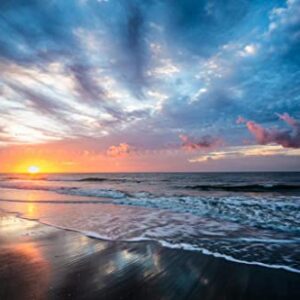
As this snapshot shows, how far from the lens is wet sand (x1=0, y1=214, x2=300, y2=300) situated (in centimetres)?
331

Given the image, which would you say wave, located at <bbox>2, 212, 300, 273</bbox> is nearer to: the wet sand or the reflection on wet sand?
the wet sand

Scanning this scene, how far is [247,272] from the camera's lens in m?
4.11

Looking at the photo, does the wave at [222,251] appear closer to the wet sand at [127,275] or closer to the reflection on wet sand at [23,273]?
the wet sand at [127,275]

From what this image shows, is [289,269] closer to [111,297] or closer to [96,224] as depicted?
[111,297]

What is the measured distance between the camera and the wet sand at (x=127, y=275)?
3309 millimetres

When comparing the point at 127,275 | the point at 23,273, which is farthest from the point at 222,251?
the point at 23,273

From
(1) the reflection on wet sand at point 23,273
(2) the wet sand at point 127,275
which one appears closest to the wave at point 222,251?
(2) the wet sand at point 127,275

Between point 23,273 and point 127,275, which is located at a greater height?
point 23,273

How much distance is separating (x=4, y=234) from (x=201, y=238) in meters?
5.55

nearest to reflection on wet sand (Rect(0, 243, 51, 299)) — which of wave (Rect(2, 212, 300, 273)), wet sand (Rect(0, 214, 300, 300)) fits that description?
wet sand (Rect(0, 214, 300, 300))

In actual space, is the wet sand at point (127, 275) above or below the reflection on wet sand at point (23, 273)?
below

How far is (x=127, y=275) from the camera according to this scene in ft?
12.8

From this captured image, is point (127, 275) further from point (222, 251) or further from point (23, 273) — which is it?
point (222, 251)

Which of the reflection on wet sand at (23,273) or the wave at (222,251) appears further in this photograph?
the wave at (222,251)
